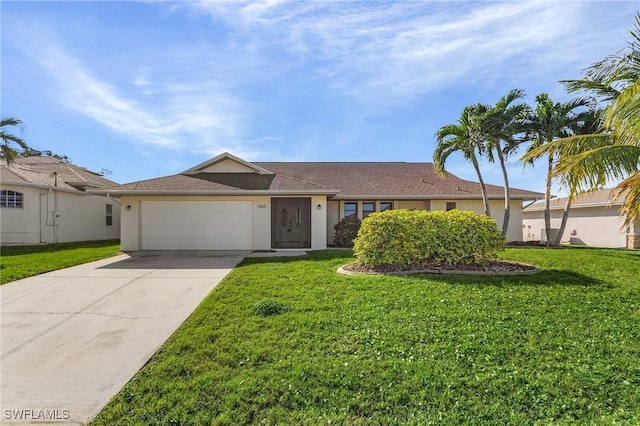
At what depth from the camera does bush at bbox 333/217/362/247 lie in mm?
16203

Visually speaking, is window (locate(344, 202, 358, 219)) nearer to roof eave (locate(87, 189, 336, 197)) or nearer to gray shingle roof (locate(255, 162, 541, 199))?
gray shingle roof (locate(255, 162, 541, 199))

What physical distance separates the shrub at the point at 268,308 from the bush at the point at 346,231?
10196mm

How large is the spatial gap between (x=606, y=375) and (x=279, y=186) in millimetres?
12283

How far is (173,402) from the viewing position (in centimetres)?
353

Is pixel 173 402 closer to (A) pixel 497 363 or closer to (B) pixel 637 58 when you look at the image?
(A) pixel 497 363

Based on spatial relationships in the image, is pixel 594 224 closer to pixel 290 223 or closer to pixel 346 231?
pixel 346 231

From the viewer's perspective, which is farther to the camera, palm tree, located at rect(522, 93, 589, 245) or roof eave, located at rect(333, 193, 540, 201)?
roof eave, located at rect(333, 193, 540, 201)

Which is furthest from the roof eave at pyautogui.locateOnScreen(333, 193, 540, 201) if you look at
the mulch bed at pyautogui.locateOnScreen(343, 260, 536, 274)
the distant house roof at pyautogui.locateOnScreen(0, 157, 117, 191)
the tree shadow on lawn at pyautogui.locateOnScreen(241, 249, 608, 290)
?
the distant house roof at pyautogui.locateOnScreen(0, 157, 117, 191)

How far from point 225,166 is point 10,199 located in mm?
11342

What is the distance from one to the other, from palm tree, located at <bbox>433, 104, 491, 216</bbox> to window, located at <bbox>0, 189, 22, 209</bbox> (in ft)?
68.0

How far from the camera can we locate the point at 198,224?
15133 millimetres

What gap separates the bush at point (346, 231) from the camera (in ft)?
53.2

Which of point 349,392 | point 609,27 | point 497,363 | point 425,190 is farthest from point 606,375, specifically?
point 425,190

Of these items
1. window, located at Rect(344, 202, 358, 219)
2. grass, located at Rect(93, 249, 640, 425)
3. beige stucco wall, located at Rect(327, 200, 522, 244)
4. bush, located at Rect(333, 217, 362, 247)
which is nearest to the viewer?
grass, located at Rect(93, 249, 640, 425)
